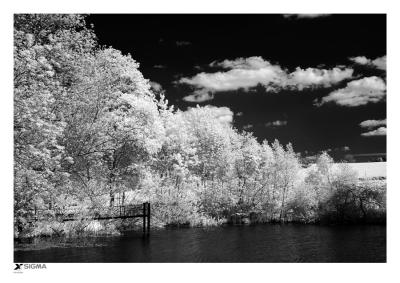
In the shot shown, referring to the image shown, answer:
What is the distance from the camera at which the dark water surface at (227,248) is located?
15.8 meters

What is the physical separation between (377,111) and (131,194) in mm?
15340

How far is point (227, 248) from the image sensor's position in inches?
734

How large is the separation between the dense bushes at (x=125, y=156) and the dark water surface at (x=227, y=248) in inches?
81.6

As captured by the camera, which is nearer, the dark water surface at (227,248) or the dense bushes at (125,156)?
the dense bushes at (125,156)

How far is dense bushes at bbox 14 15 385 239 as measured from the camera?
14.6m

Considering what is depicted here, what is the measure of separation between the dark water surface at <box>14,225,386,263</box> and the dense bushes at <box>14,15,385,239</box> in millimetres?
2072

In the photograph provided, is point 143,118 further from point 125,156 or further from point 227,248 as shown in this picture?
point 227,248
